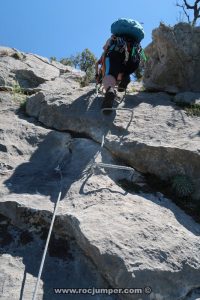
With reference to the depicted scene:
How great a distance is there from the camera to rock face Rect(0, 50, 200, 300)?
194 inches

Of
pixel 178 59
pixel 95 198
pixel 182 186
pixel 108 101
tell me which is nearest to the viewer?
pixel 95 198

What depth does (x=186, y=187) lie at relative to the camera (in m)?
6.56

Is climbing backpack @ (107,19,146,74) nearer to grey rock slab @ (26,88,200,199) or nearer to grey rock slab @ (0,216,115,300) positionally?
grey rock slab @ (26,88,200,199)

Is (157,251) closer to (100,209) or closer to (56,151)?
(100,209)

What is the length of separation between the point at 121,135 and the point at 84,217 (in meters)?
2.41

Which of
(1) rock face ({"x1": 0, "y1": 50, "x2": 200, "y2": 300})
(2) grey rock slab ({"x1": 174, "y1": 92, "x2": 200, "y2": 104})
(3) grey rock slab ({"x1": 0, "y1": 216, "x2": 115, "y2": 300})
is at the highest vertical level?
(2) grey rock slab ({"x1": 174, "y1": 92, "x2": 200, "y2": 104})

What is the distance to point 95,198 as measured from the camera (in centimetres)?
598

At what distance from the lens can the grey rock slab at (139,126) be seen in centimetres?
693

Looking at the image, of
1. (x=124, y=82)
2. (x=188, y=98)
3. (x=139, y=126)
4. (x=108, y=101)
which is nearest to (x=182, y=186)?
(x=139, y=126)

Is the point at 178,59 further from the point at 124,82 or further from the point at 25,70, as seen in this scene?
the point at 25,70

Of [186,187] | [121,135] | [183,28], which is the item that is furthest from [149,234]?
[183,28]

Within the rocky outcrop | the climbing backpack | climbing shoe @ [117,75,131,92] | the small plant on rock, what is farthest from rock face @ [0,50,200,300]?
the rocky outcrop

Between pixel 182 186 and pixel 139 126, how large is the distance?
1.68 m

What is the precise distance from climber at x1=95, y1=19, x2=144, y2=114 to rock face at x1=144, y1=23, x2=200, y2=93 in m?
1.36
